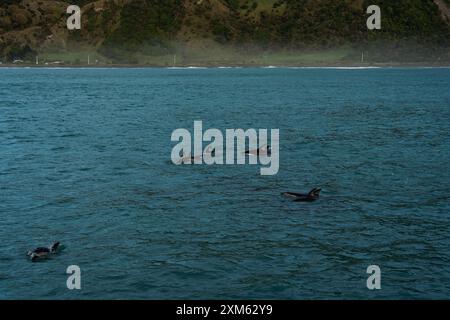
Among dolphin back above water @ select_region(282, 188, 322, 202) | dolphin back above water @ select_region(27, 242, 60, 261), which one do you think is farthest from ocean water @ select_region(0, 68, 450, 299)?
dolphin back above water @ select_region(282, 188, 322, 202)

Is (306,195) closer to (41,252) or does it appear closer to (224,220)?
(224,220)

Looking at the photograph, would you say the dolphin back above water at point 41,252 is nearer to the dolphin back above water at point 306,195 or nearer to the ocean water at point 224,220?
the ocean water at point 224,220

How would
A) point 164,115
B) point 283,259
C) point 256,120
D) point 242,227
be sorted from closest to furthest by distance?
point 283,259 < point 242,227 < point 256,120 < point 164,115

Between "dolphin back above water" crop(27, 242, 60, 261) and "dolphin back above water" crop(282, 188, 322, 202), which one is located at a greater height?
"dolphin back above water" crop(282, 188, 322, 202)

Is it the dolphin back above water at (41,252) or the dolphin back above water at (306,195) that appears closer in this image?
the dolphin back above water at (41,252)

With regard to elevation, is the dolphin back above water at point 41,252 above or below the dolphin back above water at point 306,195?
below

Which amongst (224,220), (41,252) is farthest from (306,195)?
(41,252)

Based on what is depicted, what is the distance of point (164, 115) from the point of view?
3467 inches

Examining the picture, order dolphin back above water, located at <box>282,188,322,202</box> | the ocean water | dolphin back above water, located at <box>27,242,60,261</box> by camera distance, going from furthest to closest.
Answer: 1. dolphin back above water, located at <box>282,188,322,202</box>
2. dolphin back above water, located at <box>27,242,60,261</box>
3. the ocean water

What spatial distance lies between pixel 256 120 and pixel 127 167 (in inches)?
1478

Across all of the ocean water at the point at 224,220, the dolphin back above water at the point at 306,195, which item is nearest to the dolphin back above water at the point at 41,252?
the ocean water at the point at 224,220

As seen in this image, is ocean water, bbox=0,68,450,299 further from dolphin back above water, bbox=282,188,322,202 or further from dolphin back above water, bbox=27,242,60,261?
dolphin back above water, bbox=282,188,322,202
